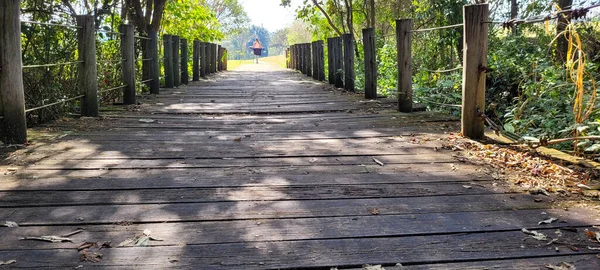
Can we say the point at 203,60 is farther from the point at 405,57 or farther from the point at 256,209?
the point at 256,209

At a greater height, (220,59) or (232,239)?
(220,59)

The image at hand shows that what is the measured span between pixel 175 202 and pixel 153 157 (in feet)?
3.43

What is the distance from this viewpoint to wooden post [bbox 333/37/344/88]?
29.6 feet

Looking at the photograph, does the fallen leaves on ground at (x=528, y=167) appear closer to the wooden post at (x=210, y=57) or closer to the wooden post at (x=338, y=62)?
the wooden post at (x=338, y=62)

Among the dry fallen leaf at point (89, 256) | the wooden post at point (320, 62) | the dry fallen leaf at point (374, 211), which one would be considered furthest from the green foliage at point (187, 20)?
the dry fallen leaf at point (89, 256)

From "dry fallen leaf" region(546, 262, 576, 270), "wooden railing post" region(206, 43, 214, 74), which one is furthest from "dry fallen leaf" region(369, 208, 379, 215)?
"wooden railing post" region(206, 43, 214, 74)

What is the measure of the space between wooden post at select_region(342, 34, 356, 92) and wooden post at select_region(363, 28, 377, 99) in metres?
1.10

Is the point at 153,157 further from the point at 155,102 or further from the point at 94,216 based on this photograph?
the point at 155,102

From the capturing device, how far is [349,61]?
26.7ft

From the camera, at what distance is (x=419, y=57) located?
9.98m

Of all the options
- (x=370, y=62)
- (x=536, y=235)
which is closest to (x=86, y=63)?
(x=370, y=62)

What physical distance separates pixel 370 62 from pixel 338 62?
7.88 ft

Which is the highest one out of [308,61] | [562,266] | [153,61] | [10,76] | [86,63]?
[308,61]

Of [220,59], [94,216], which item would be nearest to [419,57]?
[94,216]
